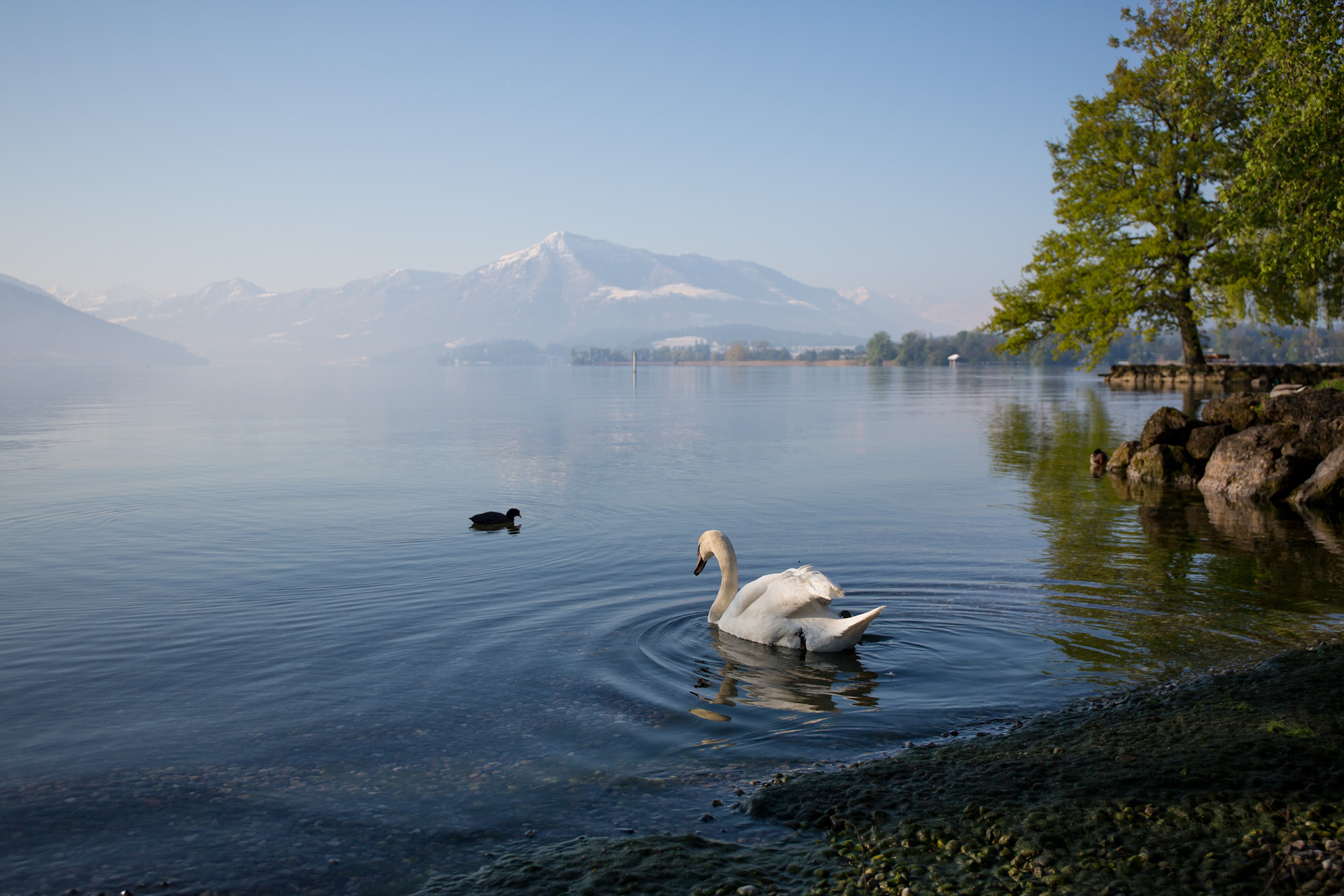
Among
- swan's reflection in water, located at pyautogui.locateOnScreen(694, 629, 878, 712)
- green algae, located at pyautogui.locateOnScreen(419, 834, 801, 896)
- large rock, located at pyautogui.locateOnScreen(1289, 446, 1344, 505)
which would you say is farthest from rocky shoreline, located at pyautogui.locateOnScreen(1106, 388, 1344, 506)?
green algae, located at pyautogui.locateOnScreen(419, 834, 801, 896)

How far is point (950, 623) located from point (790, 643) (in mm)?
2164

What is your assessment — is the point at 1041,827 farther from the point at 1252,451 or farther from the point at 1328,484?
the point at 1252,451

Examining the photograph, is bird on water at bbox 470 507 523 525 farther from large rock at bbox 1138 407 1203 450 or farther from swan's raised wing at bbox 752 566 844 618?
large rock at bbox 1138 407 1203 450

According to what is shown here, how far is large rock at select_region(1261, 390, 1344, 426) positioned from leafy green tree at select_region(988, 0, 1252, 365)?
33.2 meters

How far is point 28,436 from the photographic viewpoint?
1428 inches

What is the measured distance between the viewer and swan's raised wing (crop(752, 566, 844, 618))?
9562 mm

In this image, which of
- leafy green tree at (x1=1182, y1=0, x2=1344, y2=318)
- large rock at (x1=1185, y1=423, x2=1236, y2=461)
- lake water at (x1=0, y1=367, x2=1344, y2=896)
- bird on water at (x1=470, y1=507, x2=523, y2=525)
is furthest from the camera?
large rock at (x1=1185, y1=423, x2=1236, y2=461)

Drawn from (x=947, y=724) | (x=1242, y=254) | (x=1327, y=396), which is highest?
(x=1242, y=254)

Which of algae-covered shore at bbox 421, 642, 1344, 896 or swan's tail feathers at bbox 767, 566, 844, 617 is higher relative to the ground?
swan's tail feathers at bbox 767, 566, 844, 617

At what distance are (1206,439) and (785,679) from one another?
19.0 metres

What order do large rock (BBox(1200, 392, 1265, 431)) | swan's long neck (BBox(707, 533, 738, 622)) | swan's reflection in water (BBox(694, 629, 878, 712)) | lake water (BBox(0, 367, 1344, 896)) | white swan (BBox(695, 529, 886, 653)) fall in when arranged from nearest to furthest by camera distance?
lake water (BBox(0, 367, 1344, 896)), swan's reflection in water (BBox(694, 629, 878, 712)), white swan (BBox(695, 529, 886, 653)), swan's long neck (BBox(707, 533, 738, 622)), large rock (BBox(1200, 392, 1265, 431))

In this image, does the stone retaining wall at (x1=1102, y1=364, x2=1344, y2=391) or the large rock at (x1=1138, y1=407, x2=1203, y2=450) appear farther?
the stone retaining wall at (x1=1102, y1=364, x2=1344, y2=391)

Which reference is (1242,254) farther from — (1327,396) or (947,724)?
(947,724)

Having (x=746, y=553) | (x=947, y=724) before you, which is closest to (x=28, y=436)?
(x=746, y=553)
